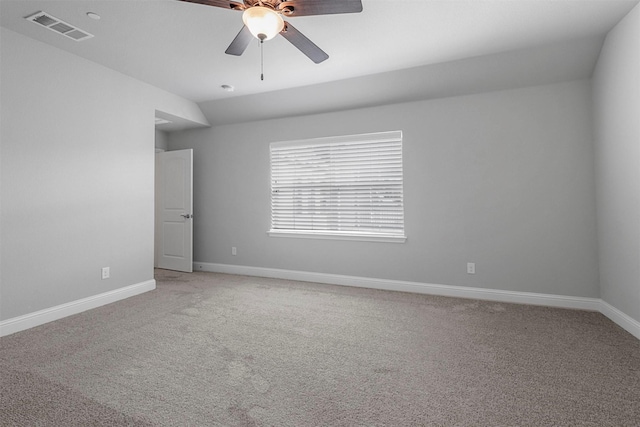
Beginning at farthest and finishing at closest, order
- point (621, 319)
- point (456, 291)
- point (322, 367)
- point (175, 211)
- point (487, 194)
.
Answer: point (175, 211)
point (456, 291)
point (487, 194)
point (621, 319)
point (322, 367)

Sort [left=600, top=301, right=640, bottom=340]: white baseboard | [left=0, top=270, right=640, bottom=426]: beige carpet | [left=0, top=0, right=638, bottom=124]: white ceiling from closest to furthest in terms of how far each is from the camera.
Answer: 1. [left=0, top=270, right=640, bottom=426]: beige carpet
2. [left=0, top=0, right=638, bottom=124]: white ceiling
3. [left=600, top=301, right=640, bottom=340]: white baseboard

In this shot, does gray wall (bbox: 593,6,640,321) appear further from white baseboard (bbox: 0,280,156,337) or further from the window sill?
white baseboard (bbox: 0,280,156,337)

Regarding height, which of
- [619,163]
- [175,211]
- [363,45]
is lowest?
[175,211]

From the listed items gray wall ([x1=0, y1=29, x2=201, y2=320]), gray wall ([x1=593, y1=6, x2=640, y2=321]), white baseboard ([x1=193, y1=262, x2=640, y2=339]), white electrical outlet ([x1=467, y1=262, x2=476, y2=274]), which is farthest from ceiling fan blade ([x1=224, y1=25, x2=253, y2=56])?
white electrical outlet ([x1=467, y1=262, x2=476, y2=274])

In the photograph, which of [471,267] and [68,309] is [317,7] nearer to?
[471,267]

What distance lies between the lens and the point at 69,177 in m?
3.23

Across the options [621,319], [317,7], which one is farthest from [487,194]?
[317,7]

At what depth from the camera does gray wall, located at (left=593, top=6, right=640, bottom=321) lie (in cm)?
254

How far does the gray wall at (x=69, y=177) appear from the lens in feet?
9.25

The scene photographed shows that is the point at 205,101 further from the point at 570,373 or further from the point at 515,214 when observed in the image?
the point at 570,373

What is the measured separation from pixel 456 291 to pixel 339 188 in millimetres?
2011

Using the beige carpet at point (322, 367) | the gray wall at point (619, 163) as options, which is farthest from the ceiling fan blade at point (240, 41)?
the gray wall at point (619, 163)

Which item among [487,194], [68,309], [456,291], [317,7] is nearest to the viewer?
[317,7]

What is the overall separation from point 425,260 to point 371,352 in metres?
1.92
